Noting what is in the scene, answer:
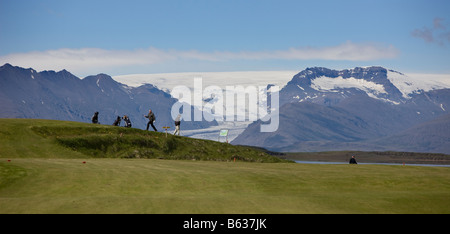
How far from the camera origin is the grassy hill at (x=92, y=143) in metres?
70.2

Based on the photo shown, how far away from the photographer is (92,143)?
8000 cm

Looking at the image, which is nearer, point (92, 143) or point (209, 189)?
point (209, 189)

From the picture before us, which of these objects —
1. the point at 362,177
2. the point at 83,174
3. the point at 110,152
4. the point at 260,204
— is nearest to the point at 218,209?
the point at 260,204

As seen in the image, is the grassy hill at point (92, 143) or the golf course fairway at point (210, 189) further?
the grassy hill at point (92, 143)

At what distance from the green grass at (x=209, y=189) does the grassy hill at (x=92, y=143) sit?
4.65 meters

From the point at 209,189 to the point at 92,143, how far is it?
134 feet

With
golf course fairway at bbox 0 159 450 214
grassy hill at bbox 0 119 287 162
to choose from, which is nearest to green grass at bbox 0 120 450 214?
golf course fairway at bbox 0 159 450 214

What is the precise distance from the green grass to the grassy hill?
15.3 ft

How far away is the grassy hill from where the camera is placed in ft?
230

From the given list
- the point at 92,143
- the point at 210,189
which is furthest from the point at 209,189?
the point at 92,143

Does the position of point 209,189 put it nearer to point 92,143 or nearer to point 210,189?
point 210,189

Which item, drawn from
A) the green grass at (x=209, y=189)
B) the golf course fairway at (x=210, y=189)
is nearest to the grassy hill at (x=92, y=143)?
the green grass at (x=209, y=189)

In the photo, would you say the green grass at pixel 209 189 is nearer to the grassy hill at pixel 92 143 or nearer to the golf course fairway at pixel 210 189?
the golf course fairway at pixel 210 189

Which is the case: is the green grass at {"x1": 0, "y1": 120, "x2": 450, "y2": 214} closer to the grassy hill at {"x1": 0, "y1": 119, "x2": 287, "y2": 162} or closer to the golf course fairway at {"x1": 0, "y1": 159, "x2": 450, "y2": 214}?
the golf course fairway at {"x1": 0, "y1": 159, "x2": 450, "y2": 214}
